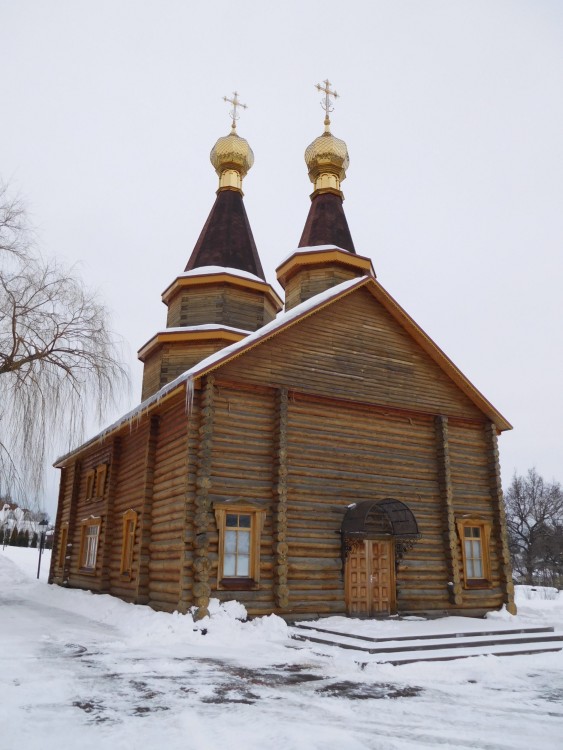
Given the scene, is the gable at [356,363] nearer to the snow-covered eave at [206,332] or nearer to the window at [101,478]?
the snow-covered eave at [206,332]

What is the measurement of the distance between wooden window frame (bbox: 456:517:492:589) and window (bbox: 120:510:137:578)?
8.21 m

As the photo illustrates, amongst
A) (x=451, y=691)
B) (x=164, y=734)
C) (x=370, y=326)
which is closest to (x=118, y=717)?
(x=164, y=734)

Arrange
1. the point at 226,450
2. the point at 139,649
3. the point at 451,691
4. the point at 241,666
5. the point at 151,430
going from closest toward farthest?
the point at 451,691, the point at 241,666, the point at 139,649, the point at 226,450, the point at 151,430

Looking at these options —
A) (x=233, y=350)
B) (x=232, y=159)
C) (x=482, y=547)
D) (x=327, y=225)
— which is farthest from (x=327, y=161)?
(x=482, y=547)

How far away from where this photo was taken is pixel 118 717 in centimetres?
590

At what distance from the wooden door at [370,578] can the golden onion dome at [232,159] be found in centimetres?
1505

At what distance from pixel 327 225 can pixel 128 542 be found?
1281 cm

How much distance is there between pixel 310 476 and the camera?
13.9 metres

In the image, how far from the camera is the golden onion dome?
75.3 ft

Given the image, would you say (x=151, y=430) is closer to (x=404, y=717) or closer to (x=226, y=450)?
(x=226, y=450)

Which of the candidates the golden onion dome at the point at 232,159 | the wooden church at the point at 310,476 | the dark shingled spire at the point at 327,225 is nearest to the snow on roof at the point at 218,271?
the wooden church at the point at 310,476

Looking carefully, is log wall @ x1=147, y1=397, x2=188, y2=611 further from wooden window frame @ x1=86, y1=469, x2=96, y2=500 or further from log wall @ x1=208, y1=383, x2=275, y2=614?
wooden window frame @ x1=86, y1=469, x2=96, y2=500

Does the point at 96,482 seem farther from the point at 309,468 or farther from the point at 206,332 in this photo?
the point at 309,468

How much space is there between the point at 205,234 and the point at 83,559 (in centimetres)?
1189
